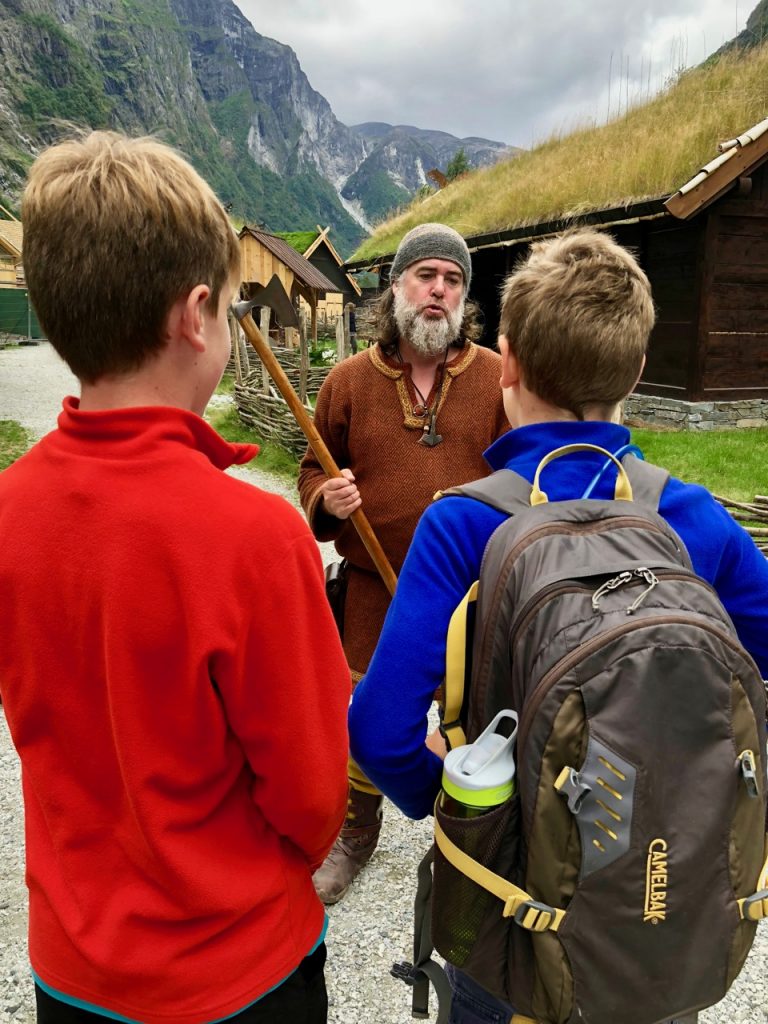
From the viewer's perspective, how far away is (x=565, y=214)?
11.8 metres

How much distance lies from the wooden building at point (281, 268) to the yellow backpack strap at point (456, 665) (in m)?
21.2

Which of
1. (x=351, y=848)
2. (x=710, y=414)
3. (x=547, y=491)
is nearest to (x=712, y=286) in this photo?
(x=710, y=414)

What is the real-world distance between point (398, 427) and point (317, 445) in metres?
0.41

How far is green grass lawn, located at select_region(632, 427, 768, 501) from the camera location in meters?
7.92

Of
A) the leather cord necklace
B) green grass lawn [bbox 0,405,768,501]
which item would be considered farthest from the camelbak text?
green grass lawn [bbox 0,405,768,501]

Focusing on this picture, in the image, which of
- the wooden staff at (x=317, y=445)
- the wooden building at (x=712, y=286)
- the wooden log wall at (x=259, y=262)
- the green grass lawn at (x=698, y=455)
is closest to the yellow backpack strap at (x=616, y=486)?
the wooden staff at (x=317, y=445)

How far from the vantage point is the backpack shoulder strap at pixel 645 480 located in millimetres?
1285

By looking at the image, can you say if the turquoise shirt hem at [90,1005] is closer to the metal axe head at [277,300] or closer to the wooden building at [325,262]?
the metal axe head at [277,300]

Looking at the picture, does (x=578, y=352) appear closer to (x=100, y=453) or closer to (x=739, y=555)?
(x=739, y=555)

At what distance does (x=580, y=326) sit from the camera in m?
1.29

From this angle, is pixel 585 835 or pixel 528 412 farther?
pixel 528 412

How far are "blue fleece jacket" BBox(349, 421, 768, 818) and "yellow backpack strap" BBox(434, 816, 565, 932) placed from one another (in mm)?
214

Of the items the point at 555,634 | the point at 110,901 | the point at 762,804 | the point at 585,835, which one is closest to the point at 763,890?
the point at 762,804

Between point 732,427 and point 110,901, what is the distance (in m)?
11.9
